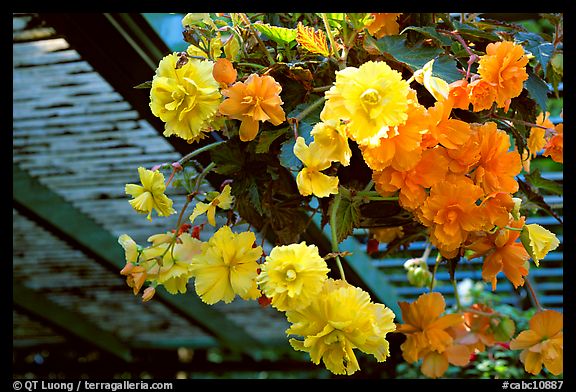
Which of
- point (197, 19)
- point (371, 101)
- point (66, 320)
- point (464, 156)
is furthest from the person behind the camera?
point (66, 320)

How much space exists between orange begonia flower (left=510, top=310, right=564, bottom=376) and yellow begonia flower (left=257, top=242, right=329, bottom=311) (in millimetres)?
420

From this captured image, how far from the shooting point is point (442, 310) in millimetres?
1036

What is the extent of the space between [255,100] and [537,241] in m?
0.36

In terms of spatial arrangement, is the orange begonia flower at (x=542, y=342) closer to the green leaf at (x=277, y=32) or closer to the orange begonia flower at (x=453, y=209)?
the orange begonia flower at (x=453, y=209)

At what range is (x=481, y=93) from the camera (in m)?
0.79

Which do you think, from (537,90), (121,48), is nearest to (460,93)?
(537,90)

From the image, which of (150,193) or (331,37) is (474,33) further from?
(150,193)

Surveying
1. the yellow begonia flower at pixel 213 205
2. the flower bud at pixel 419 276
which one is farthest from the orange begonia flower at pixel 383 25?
the flower bud at pixel 419 276

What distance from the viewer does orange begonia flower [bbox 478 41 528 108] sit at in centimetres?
79

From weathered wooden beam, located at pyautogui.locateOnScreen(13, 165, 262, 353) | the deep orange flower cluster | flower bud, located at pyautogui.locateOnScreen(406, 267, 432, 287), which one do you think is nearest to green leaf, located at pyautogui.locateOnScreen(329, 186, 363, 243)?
the deep orange flower cluster

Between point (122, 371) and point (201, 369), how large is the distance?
515 mm

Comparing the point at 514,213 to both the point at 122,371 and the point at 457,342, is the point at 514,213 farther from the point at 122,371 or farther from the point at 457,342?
the point at 122,371

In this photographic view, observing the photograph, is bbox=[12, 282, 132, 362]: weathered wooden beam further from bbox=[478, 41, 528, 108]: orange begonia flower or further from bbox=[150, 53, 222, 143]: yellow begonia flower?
bbox=[478, 41, 528, 108]: orange begonia flower
